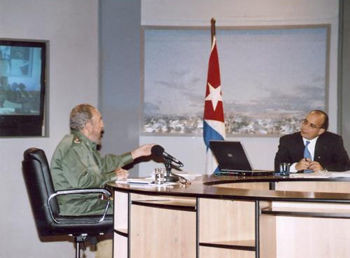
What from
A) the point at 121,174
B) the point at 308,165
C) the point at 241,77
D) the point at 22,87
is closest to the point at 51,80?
the point at 22,87

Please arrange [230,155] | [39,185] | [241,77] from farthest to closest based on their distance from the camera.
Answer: [241,77] → [230,155] → [39,185]

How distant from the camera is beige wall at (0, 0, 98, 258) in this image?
6.48 m

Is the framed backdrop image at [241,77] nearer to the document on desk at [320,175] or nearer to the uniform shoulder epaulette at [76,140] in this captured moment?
the document on desk at [320,175]

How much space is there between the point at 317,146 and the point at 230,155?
1.13 metres

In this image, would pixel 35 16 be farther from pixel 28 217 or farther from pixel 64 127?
pixel 28 217

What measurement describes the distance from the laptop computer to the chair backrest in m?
1.44

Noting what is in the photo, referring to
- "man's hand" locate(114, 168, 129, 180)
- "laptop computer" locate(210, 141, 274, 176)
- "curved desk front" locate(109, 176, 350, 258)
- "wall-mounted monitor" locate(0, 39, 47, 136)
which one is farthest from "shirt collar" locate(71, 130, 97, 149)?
"wall-mounted monitor" locate(0, 39, 47, 136)

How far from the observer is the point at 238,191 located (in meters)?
4.34

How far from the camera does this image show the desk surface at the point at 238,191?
396 cm

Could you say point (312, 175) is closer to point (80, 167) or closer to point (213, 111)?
point (213, 111)

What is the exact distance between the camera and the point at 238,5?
22.9 feet

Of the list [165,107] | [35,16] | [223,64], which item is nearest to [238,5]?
[223,64]

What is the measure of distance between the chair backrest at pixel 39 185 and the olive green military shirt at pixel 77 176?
226 mm

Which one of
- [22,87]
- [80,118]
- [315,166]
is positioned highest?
[22,87]
